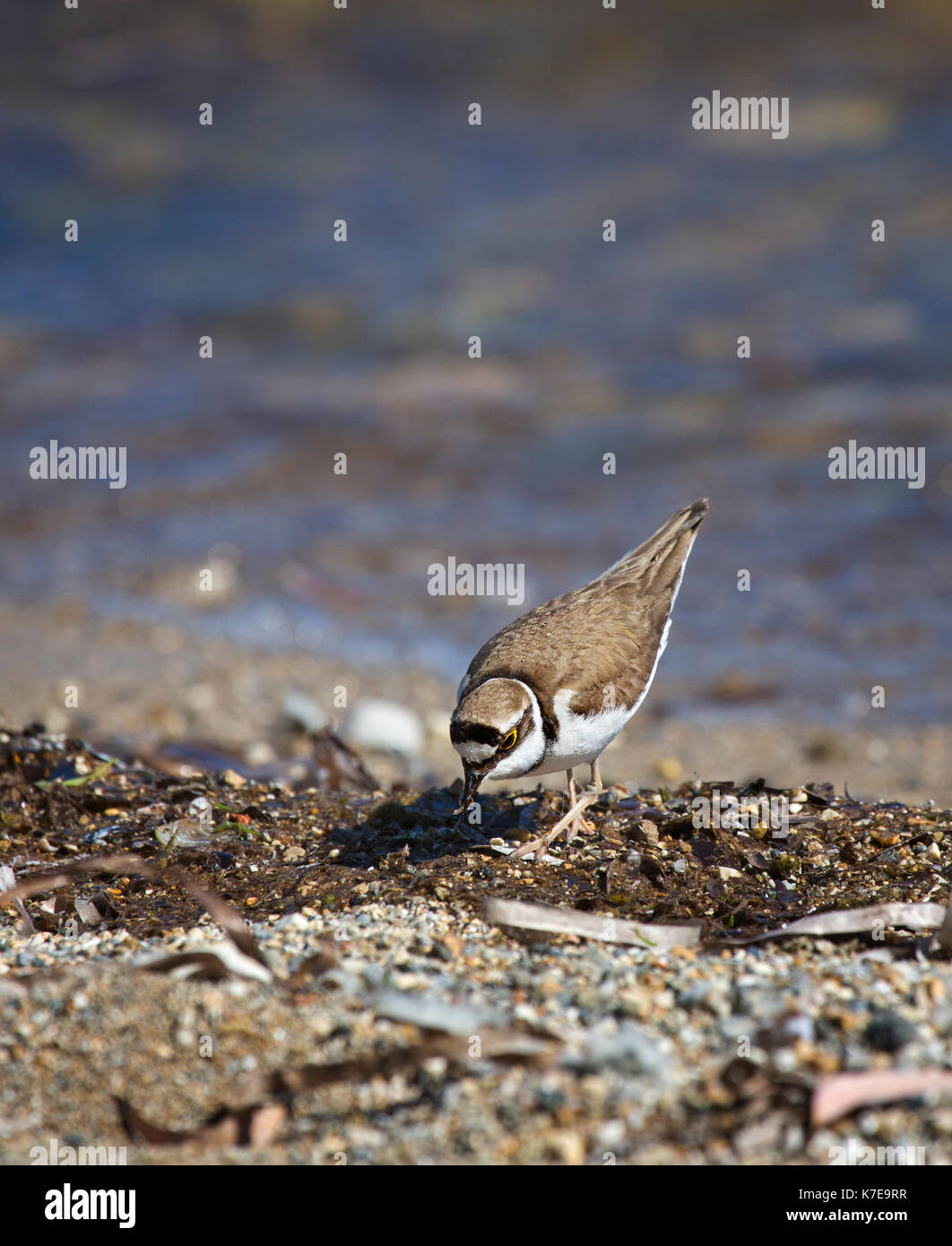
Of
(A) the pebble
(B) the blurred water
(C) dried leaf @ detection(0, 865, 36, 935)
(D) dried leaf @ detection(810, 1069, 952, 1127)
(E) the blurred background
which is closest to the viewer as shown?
(D) dried leaf @ detection(810, 1069, 952, 1127)

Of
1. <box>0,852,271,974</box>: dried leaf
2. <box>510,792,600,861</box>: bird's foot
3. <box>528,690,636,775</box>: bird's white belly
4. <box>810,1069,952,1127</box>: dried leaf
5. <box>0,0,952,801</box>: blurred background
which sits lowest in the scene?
<box>810,1069,952,1127</box>: dried leaf

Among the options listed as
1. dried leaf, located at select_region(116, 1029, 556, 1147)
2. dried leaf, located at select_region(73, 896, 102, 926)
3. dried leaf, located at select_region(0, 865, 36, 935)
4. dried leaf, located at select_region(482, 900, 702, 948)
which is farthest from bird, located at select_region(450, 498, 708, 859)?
dried leaf, located at select_region(0, 865, 36, 935)

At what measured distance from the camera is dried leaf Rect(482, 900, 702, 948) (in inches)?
164

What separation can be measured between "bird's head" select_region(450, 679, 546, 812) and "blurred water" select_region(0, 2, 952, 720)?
420cm

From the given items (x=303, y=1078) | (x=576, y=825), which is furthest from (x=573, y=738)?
(x=303, y=1078)

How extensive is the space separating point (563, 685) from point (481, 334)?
13.5 metres

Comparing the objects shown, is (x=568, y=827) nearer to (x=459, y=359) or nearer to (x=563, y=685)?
(x=563, y=685)

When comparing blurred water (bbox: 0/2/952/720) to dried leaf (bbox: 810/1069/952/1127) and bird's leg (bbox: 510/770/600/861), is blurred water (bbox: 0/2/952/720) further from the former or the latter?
dried leaf (bbox: 810/1069/952/1127)

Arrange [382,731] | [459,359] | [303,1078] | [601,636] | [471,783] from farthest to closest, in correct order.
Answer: [459,359] → [382,731] → [601,636] → [471,783] → [303,1078]

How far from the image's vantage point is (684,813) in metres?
5.46

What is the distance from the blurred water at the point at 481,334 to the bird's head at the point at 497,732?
4196 mm

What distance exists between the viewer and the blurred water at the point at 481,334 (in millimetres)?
11453

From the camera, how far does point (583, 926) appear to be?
13.7 ft

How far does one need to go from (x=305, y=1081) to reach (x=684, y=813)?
8.56ft
